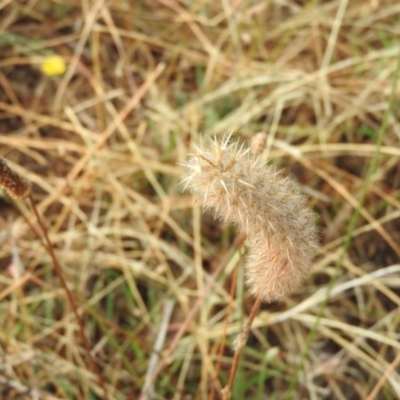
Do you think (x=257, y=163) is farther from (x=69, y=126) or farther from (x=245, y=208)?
(x=69, y=126)

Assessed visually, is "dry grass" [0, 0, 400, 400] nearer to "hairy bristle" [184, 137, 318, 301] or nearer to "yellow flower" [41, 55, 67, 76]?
"yellow flower" [41, 55, 67, 76]

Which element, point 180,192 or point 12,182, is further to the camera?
point 180,192

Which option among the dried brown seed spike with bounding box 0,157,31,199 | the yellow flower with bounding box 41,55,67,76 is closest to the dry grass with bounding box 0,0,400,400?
the yellow flower with bounding box 41,55,67,76

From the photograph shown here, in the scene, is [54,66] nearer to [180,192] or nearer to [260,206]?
[180,192]

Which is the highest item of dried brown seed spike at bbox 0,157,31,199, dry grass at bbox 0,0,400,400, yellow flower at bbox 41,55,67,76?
dried brown seed spike at bbox 0,157,31,199

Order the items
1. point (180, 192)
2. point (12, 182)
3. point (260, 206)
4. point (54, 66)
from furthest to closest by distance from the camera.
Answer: point (54, 66)
point (180, 192)
point (12, 182)
point (260, 206)

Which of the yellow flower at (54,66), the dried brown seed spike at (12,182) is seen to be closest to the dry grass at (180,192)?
the yellow flower at (54,66)

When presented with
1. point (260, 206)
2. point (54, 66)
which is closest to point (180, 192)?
point (54, 66)
